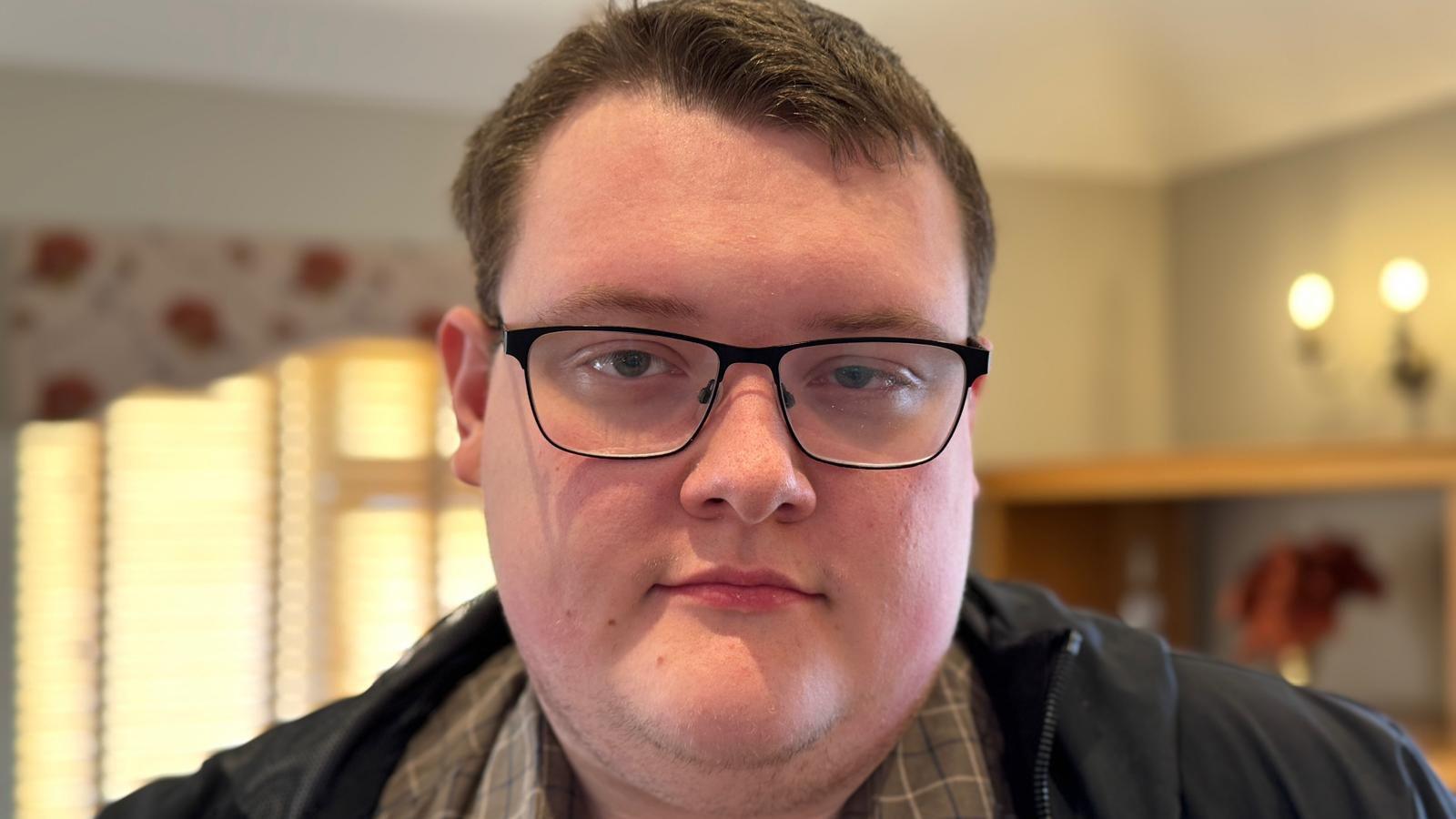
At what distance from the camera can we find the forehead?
0.84 metres

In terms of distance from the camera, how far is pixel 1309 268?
3.72 m

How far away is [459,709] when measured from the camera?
1134 mm

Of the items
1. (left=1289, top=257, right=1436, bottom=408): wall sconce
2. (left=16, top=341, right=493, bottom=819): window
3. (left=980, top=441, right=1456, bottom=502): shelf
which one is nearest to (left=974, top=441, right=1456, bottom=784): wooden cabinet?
(left=980, top=441, right=1456, bottom=502): shelf

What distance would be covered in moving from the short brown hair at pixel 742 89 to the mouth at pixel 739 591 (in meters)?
0.27

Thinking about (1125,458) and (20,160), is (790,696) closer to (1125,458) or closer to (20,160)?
(1125,458)

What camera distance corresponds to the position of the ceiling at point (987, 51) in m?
3.05

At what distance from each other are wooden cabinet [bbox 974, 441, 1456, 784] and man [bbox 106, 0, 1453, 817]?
201cm

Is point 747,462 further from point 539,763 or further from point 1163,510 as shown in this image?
point 1163,510

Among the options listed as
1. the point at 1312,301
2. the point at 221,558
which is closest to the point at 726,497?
the point at 221,558

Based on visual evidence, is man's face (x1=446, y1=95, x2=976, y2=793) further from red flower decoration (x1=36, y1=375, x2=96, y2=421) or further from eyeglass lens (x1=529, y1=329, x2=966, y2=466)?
red flower decoration (x1=36, y1=375, x2=96, y2=421)

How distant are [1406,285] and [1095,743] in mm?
2826

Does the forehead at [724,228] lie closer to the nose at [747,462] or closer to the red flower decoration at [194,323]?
the nose at [747,462]

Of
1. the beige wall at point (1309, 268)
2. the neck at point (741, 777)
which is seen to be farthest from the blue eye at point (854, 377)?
the beige wall at point (1309, 268)

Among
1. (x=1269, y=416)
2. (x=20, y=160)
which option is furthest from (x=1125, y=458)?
(x=20, y=160)
